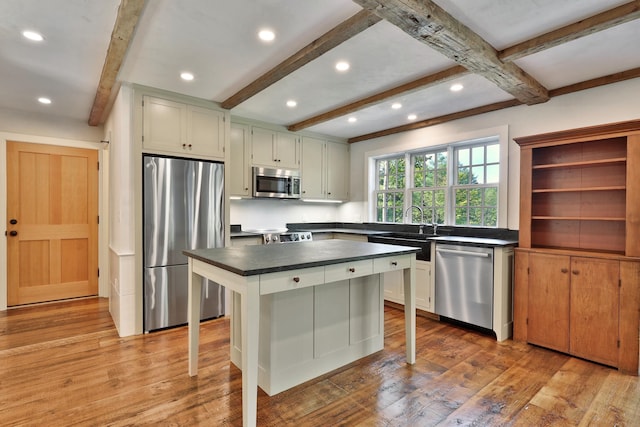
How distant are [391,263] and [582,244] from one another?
194cm

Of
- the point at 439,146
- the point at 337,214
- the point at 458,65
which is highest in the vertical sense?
the point at 458,65

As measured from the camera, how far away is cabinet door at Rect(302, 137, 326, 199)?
5.02 metres

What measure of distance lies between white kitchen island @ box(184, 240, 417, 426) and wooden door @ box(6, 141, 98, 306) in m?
3.17

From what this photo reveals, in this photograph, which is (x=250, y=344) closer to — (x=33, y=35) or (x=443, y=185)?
(x=33, y=35)

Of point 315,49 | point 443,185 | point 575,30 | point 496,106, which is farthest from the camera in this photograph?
point 443,185

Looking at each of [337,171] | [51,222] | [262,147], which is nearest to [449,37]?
[262,147]

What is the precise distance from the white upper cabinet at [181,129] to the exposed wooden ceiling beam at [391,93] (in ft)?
3.98

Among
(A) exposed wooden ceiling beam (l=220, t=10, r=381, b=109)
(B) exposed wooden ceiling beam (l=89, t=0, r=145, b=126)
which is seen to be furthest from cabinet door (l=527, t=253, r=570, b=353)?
(B) exposed wooden ceiling beam (l=89, t=0, r=145, b=126)

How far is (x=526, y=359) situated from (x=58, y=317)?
15.6ft

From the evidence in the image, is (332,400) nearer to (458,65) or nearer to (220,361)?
(220,361)

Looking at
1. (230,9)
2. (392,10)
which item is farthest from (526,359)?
(230,9)

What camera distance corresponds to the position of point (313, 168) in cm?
510

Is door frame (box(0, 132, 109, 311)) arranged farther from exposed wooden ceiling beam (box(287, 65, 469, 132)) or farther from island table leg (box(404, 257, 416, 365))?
island table leg (box(404, 257, 416, 365))

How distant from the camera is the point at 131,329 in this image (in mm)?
3205
